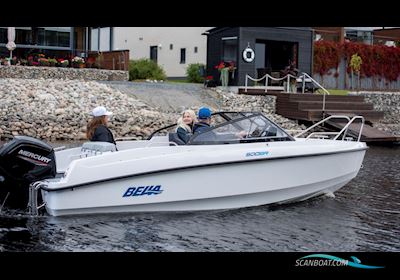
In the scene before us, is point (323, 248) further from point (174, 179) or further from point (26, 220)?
point (26, 220)

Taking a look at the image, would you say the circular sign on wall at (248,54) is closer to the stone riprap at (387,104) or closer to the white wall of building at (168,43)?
the stone riprap at (387,104)

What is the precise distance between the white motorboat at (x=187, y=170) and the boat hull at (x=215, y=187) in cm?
1

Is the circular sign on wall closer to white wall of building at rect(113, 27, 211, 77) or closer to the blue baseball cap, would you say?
white wall of building at rect(113, 27, 211, 77)

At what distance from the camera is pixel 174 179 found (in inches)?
344

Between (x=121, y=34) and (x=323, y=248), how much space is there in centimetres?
3548

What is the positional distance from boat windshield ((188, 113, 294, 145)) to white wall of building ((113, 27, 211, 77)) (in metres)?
25.8

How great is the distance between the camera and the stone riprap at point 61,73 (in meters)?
24.5

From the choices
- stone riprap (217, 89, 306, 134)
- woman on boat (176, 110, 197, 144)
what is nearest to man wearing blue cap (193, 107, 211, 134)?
woman on boat (176, 110, 197, 144)

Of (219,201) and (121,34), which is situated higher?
(121,34)

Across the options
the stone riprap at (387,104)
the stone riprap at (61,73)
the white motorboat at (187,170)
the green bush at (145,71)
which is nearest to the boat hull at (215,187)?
the white motorboat at (187,170)

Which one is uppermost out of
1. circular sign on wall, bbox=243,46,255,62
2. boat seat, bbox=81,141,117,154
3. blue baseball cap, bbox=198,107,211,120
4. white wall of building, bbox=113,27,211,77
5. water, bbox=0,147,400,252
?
white wall of building, bbox=113,27,211,77

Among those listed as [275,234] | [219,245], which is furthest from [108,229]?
[275,234]

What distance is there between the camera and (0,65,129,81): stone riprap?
966 inches
